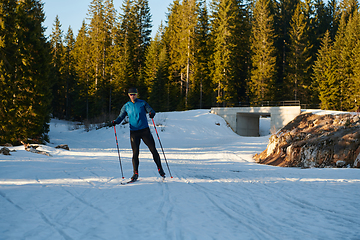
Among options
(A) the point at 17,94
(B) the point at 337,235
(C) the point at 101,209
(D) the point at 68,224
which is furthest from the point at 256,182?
(A) the point at 17,94

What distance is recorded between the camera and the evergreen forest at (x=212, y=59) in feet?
124

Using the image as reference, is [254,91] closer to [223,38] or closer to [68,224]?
[223,38]

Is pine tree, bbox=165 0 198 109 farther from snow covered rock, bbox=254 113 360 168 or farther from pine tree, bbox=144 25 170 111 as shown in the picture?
snow covered rock, bbox=254 113 360 168

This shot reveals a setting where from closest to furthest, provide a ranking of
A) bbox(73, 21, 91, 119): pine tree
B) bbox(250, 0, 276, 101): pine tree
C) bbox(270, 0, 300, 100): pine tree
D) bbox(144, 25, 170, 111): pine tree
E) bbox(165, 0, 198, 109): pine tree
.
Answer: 1. bbox(250, 0, 276, 101): pine tree
2. bbox(165, 0, 198, 109): pine tree
3. bbox(144, 25, 170, 111): pine tree
4. bbox(270, 0, 300, 100): pine tree
5. bbox(73, 21, 91, 119): pine tree

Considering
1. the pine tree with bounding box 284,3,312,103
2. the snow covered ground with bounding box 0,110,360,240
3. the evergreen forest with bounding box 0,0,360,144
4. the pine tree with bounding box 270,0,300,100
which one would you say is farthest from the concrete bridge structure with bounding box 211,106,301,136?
the snow covered ground with bounding box 0,110,360,240

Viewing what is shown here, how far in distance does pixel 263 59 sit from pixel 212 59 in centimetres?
805

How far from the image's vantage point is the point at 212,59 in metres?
42.8

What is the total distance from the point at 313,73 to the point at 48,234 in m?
44.8

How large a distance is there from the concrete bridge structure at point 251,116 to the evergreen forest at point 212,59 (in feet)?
12.9

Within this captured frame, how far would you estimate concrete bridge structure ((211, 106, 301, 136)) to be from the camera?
27812 millimetres

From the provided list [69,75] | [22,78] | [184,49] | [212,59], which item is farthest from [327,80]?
[69,75]

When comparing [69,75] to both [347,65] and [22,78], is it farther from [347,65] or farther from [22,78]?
[347,65]

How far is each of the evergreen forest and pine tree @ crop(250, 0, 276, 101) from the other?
15 centimetres

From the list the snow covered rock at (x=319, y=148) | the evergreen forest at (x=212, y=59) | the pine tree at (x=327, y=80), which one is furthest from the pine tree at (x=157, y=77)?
the snow covered rock at (x=319, y=148)
